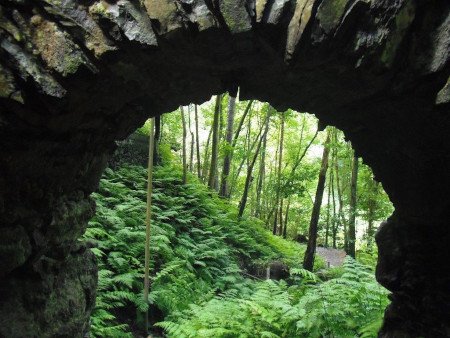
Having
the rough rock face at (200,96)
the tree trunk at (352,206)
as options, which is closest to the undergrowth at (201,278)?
the rough rock face at (200,96)

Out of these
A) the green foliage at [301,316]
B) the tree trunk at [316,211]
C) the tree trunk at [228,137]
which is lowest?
the green foliage at [301,316]

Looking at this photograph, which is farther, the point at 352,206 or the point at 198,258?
the point at 352,206

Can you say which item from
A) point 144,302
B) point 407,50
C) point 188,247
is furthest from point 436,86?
point 188,247

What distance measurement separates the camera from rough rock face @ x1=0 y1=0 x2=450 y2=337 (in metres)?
2.84

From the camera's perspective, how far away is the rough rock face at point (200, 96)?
9.32ft

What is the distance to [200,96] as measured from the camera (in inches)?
166

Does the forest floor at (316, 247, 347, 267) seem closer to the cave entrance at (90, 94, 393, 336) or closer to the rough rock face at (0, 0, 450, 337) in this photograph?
the cave entrance at (90, 94, 393, 336)

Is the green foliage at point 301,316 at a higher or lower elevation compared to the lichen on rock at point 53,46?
lower

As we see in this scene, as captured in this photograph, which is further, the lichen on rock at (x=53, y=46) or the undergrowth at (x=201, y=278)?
the undergrowth at (x=201, y=278)

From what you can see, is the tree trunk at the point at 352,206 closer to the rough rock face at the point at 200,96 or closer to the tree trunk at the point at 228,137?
the tree trunk at the point at 228,137

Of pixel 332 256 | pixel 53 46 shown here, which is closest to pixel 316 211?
pixel 332 256

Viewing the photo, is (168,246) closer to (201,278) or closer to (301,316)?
(201,278)

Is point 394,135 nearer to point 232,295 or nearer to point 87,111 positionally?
point 87,111

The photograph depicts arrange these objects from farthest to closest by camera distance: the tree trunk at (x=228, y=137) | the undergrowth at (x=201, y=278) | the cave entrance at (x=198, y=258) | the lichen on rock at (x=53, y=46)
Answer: the tree trunk at (x=228, y=137) < the cave entrance at (x=198, y=258) < the undergrowth at (x=201, y=278) < the lichen on rock at (x=53, y=46)
